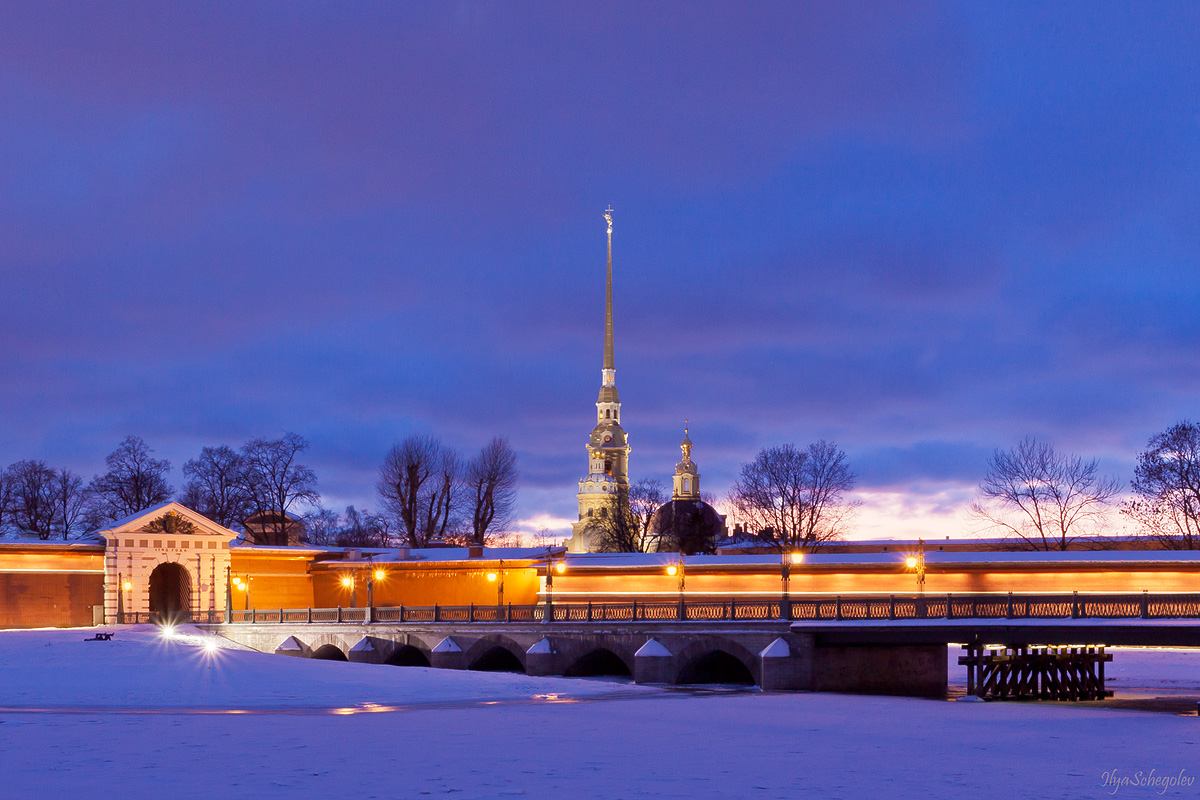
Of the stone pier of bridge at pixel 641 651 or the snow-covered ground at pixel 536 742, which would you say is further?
the stone pier of bridge at pixel 641 651

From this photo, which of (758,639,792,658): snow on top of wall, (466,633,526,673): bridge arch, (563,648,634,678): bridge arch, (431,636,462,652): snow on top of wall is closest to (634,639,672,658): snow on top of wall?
(563,648,634,678): bridge arch

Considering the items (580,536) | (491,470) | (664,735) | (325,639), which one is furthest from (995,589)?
(580,536)

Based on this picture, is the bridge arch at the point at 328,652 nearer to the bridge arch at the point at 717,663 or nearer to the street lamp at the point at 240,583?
the street lamp at the point at 240,583

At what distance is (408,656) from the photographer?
206 feet

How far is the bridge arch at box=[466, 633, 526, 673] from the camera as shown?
5825 cm

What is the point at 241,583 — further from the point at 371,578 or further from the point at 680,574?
the point at 680,574

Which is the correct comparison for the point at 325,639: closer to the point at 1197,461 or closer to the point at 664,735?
the point at 664,735

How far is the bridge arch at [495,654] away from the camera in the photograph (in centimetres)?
5825

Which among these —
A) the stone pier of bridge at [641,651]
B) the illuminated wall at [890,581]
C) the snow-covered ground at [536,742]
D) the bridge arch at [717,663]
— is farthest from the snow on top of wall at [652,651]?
the illuminated wall at [890,581]

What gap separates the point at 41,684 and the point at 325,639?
2188cm

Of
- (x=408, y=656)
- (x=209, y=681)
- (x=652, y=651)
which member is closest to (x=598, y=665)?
(x=652, y=651)

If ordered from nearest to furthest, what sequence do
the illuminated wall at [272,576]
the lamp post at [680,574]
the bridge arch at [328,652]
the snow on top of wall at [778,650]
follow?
1. the snow on top of wall at [778,650]
2. the lamp post at [680,574]
3. the bridge arch at [328,652]
4. the illuminated wall at [272,576]

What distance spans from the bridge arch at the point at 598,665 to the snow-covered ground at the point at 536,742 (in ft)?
24.4

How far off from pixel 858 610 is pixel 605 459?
120173 millimetres
